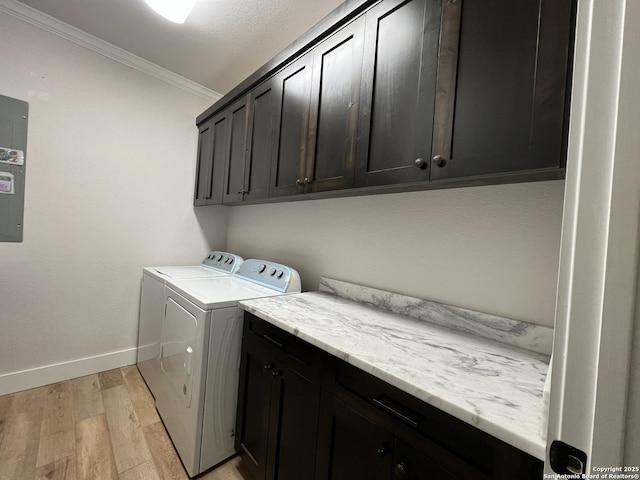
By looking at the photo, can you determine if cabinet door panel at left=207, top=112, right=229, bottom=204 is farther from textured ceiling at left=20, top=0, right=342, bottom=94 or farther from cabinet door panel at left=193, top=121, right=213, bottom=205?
textured ceiling at left=20, top=0, right=342, bottom=94

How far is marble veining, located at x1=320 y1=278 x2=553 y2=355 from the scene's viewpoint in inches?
38.4

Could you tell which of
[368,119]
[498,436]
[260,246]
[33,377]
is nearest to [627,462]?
[498,436]

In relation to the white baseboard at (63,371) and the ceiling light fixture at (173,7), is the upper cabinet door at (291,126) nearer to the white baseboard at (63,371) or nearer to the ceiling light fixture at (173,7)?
the ceiling light fixture at (173,7)

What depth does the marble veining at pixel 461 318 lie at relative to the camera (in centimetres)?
98

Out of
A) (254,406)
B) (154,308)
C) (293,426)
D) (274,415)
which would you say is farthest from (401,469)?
(154,308)

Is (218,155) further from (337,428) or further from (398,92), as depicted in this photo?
(337,428)

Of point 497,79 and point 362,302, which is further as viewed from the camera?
point 362,302

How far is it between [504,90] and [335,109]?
0.71 meters

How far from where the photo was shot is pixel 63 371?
2.03 metres

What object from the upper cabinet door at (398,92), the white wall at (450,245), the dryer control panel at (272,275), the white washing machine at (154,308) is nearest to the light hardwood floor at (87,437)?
the white washing machine at (154,308)

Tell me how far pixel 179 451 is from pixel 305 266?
1.26m

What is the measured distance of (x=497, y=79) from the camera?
798 millimetres

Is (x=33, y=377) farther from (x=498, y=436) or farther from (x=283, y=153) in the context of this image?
(x=498, y=436)

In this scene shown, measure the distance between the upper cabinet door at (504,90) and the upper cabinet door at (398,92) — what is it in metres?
0.06
